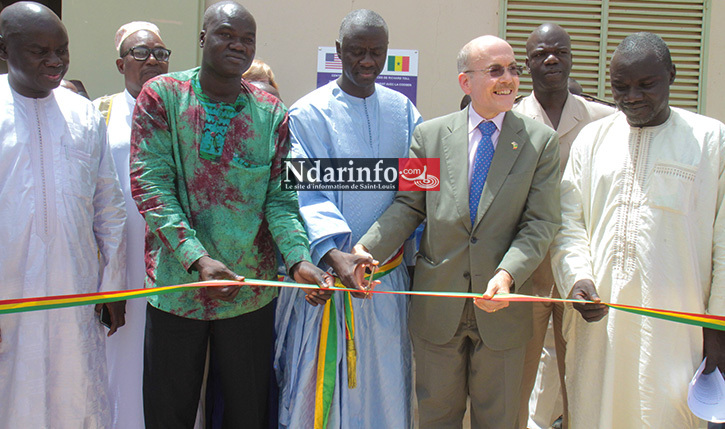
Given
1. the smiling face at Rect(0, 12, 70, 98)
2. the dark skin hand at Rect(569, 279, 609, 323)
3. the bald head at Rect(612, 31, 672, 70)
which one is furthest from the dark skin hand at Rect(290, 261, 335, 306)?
the bald head at Rect(612, 31, 672, 70)

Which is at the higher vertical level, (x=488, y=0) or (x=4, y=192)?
(x=488, y=0)

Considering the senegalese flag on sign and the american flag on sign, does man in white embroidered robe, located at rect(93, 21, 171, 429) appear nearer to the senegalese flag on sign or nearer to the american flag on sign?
the american flag on sign

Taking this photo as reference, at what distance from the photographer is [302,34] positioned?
5668mm

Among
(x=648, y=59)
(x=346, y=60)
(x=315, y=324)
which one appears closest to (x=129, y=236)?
(x=315, y=324)

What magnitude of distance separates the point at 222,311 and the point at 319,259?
1.65 feet

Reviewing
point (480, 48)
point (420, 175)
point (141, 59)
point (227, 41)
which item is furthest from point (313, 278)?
point (141, 59)

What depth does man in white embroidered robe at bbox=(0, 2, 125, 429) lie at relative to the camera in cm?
289

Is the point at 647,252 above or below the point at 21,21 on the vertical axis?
below

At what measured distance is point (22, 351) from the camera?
2883mm

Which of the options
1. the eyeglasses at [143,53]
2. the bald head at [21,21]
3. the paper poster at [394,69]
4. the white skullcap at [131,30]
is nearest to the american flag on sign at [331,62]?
the paper poster at [394,69]

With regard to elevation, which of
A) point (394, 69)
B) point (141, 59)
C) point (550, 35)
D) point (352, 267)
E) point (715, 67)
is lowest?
point (352, 267)

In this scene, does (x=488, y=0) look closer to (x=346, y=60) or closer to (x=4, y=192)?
(x=346, y=60)

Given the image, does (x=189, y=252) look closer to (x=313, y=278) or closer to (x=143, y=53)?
(x=313, y=278)

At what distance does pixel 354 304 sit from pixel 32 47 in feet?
6.30
